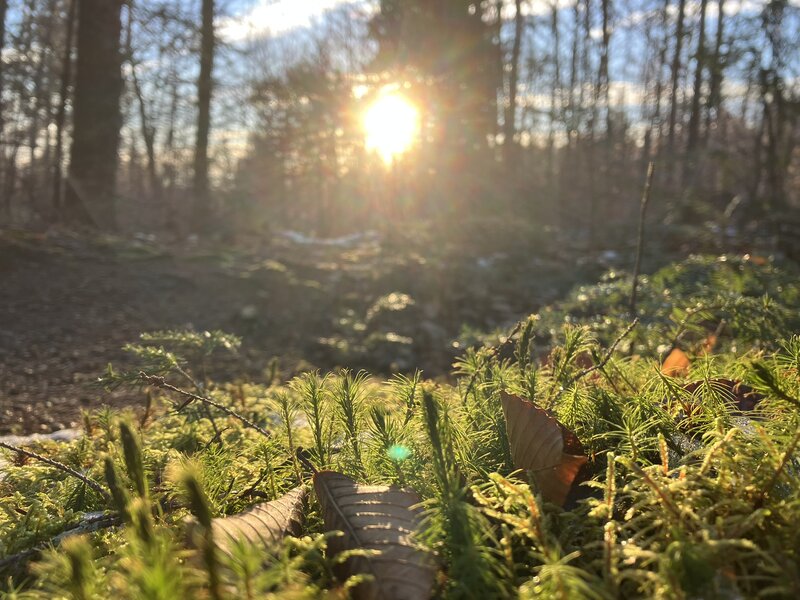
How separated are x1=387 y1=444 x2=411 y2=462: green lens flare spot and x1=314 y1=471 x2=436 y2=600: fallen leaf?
0.11m

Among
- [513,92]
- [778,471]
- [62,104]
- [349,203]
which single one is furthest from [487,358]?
[349,203]

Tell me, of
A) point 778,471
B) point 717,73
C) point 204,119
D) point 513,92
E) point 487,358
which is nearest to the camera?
point 778,471

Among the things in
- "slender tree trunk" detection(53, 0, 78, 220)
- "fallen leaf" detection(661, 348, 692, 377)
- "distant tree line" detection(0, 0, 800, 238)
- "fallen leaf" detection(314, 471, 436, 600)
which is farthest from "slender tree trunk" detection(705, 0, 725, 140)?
"slender tree trunk" detection(53, 0, 78, 220)

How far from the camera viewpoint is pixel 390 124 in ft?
54.8

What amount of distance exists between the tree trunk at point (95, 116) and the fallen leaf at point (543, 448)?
9.14 metres

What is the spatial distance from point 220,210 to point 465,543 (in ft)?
48.6

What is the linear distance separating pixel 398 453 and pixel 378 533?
0.26m

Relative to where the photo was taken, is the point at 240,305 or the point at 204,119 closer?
the point at 240,305

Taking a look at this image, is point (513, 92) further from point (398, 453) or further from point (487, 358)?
point (398, 453)

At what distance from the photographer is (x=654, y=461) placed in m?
1.27

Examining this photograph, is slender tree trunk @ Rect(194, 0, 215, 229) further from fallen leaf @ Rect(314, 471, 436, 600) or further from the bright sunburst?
fallen leaf @ Rect(314, 471, 436, 600)

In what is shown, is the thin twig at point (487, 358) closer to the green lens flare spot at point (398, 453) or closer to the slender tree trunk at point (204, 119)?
the green lens flare spot at point (398, 453)

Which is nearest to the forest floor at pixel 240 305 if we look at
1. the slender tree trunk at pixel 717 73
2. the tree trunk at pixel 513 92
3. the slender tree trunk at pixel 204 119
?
the slender tree trunk at pixel 717 73

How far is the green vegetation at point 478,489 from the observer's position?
76 cm
